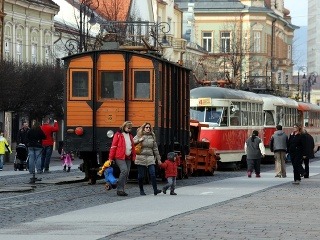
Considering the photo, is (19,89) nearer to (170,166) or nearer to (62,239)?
(170,166)

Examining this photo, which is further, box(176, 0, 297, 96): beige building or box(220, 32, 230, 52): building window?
box(176, 0, 297, 96): beige building

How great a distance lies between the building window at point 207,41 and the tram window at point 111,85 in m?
97.9

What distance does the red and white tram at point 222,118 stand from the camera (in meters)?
48.6

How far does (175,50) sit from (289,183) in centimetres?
6983

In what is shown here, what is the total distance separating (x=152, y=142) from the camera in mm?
31031

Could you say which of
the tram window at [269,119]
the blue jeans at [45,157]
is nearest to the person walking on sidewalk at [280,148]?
the blue jeans at [45,157]

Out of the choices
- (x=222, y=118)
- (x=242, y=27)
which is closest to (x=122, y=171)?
(x=222, y=118)

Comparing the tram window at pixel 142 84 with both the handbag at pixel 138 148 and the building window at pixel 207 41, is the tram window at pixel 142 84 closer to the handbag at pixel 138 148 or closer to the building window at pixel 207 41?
the handbag at pixel 138 148

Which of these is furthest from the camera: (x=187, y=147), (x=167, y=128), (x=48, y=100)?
(x=48, y=100)

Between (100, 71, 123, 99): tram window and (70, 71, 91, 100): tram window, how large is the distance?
0.39 metres

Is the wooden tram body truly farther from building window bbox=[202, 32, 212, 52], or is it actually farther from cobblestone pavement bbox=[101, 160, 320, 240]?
building window bbox=[202, 32, 212, 52]

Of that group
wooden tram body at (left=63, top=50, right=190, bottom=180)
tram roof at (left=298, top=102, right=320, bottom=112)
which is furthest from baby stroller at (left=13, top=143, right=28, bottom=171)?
tram roof at (left=298, top=102, right=320, bottom=112)

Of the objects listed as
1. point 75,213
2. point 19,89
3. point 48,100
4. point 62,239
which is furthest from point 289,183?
point 48,100

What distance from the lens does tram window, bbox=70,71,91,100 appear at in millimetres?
35594
